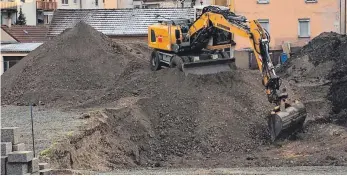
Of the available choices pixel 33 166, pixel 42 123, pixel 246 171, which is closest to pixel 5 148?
pixel 33 166

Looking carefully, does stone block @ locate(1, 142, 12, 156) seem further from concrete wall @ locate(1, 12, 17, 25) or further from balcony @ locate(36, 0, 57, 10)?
balcony @ locate(36, 0, 57, 10)

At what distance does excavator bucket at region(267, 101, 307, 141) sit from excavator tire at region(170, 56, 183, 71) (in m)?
3.82

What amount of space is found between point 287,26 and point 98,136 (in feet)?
68.5

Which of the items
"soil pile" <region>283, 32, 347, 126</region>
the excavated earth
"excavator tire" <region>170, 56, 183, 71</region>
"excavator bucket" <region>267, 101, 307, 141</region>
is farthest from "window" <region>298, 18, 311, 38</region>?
"excavator bucket" <region>267, 101, 307, 141</region>

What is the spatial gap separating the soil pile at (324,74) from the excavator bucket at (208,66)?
2523 millimetres

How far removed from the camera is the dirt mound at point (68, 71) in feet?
71.8

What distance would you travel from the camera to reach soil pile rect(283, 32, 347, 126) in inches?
770

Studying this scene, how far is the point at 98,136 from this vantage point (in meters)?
15.8

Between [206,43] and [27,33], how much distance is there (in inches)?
830

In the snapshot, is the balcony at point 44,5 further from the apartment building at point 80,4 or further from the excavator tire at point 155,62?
the excavator tire at point 155,62

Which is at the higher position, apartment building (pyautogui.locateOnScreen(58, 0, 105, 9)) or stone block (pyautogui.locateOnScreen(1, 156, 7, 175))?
apartment building (pyautogui.locateOnScreen(58, 0, 105, 9))

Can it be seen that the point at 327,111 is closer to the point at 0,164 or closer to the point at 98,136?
the point at 98,136

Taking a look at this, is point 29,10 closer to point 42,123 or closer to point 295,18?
point 295,18

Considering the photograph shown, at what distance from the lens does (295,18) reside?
34.9 m
